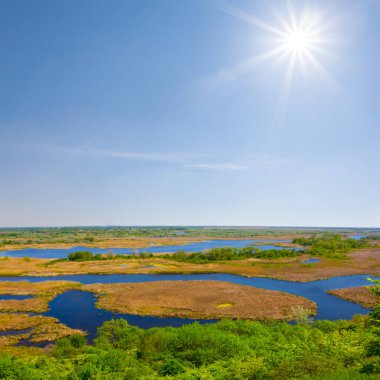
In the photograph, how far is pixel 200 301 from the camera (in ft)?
158

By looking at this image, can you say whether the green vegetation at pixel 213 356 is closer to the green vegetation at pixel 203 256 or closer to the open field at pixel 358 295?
the open field at pixel 358 295

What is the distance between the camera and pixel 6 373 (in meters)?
18.2

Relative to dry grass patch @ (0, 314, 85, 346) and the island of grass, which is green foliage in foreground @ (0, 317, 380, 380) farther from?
the island of grass

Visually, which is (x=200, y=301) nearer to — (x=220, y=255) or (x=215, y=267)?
(x=215, y=267)

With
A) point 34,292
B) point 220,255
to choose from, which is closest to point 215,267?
point 220,255

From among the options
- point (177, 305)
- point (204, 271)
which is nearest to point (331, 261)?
point (204, 271)

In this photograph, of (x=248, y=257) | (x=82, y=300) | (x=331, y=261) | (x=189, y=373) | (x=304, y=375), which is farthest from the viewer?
(x=248, y=257)

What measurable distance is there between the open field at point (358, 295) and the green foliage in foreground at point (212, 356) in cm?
2124

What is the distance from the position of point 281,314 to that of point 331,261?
66.4m

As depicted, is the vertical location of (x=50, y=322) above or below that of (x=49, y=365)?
below

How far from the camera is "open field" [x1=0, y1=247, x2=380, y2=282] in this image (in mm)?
75438

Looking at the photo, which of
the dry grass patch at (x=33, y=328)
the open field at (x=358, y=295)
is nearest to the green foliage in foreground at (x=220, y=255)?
the open field at (x=358, y=295)

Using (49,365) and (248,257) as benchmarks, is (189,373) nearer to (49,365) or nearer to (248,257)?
(49,365)

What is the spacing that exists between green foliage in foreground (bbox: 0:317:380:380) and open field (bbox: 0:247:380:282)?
47018 millimetres
